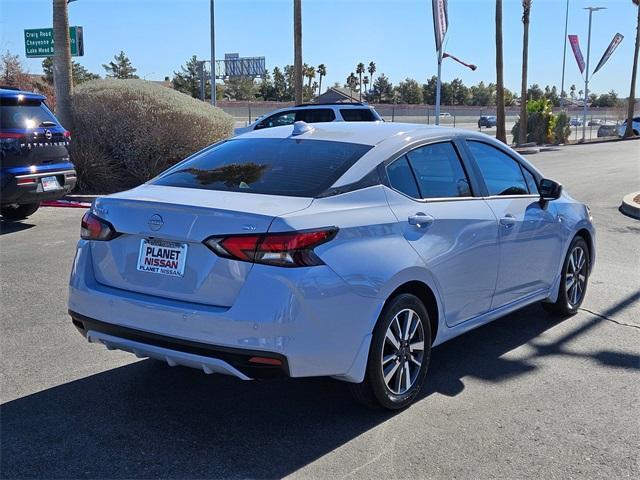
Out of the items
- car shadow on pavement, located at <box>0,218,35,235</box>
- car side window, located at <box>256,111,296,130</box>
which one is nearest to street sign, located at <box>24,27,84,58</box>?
car side window, located at <box>256,111,296,130</box>

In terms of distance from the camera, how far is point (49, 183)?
1002 cm

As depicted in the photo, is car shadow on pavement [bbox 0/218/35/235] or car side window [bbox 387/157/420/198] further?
car shadow on pavement [bbox 0/218/35/235]

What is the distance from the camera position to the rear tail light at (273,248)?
11.4 feet

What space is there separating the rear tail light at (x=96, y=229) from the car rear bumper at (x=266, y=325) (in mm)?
343

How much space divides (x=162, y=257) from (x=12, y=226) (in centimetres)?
752

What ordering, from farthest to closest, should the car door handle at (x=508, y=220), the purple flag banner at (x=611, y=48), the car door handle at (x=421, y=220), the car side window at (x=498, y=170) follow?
the purple flag banner at (x=611, y=48), the car side window at (x=498, y=170), the car door handle at (x=508, y=220), the car door handle at (x=421, y=220)

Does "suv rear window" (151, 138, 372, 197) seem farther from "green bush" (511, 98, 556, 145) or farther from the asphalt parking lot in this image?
"green bush" (511, 98, 556, 145)

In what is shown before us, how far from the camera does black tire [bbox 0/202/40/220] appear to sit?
1079 centimetres

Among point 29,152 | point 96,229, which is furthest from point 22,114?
point 96,229

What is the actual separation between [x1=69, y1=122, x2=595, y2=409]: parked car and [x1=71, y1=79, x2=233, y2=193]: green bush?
1032cm

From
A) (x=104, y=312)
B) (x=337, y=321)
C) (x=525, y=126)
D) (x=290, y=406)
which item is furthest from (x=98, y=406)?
(x=525, y=126)

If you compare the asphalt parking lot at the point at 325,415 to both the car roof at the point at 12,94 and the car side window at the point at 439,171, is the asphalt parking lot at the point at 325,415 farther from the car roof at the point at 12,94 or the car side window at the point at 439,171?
the car roof at the point at 12,94

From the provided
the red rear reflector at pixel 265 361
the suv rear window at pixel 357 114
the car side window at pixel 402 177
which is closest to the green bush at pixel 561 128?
the suv rear window at pixel 357 114

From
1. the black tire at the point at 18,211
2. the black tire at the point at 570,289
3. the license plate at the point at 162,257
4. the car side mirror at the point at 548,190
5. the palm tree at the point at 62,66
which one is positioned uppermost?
the palm tree at the point at 62,66
